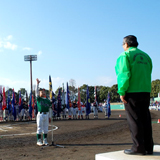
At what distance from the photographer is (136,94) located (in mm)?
4305

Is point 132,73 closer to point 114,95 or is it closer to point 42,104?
point 42,104

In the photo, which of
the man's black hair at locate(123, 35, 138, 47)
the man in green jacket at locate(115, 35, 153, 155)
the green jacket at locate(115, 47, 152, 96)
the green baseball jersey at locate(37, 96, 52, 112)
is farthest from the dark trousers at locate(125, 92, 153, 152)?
the green baseball jersey at locate(37, 96, 52, 112)

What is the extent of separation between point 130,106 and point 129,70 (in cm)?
70

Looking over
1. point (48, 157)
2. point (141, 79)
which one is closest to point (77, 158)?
point (48, 157)

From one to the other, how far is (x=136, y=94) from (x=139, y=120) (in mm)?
502

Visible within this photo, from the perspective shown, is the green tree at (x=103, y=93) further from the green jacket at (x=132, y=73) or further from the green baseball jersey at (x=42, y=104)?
the green jacket at (x=132, y=73)

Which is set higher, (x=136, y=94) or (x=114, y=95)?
(x=114, y=95)

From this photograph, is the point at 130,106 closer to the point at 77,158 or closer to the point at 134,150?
the point at 134,150

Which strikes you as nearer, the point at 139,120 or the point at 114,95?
the point at 139,120

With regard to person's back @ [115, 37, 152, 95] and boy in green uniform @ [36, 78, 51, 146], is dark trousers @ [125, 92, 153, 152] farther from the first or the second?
boy in green uniform @ [36, 78, 51, 146]

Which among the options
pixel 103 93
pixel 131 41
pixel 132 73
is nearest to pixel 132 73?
pixel 132 73

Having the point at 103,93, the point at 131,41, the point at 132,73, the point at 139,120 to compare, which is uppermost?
the point at 103,93

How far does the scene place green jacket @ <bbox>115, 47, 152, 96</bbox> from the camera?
167 inches

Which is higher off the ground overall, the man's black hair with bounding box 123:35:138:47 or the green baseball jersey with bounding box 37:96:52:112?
the man's black hair with bounding box 123:35:138:47
